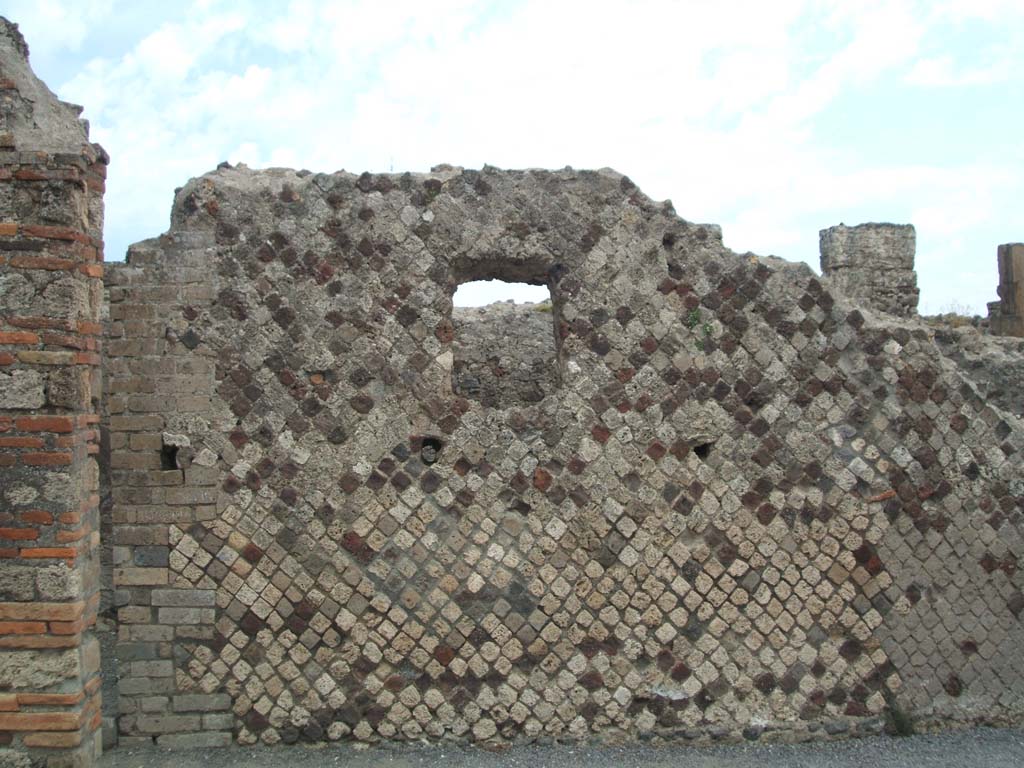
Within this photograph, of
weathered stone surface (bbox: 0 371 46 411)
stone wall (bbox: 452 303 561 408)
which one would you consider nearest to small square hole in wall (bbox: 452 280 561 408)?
stone wall (bbox: 452 303 561 408)

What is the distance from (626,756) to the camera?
528 cm

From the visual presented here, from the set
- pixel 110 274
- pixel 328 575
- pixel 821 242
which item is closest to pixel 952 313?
pixel 821 242

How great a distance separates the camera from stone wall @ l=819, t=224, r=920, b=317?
24.7 ft

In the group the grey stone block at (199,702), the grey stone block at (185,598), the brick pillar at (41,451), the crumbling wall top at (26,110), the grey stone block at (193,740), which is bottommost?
the grey stone block at (193,740)

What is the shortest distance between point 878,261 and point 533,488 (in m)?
4.16

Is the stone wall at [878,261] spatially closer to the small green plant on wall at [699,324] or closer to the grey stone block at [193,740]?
the small green plant on wall at [699,324]

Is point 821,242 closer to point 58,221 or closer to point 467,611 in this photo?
point 467,611

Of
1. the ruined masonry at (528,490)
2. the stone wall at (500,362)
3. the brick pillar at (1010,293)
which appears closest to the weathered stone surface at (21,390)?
the ruined masonry at (528,490)

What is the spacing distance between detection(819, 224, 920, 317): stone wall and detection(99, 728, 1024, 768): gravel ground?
12.1 feet

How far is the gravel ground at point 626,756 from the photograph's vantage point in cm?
511

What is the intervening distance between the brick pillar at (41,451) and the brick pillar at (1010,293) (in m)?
8.41

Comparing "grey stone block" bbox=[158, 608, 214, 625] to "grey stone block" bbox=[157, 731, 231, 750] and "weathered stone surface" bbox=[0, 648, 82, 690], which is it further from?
"weathered stone surface" bbox=[0, 648, 82, 690]

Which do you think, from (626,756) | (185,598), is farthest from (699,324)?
(185,598)

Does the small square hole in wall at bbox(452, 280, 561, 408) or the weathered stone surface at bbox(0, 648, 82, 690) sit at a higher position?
the small square hole in wall at bbox(452, 280, 561, 408)
